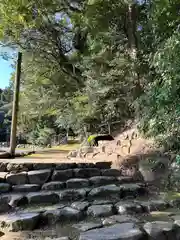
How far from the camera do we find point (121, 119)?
7.60 meters

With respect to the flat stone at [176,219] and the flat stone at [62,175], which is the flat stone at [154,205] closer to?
the flat stone at [176,219]

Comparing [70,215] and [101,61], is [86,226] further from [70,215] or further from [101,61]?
[101,61]

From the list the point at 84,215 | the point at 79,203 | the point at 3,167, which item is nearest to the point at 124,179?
the point at 79,203

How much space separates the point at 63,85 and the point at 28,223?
8.26 metres

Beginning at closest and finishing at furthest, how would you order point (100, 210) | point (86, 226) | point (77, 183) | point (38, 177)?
1. point (86, 226)
2. point (100, 210)
3. point (77, 183)
4. point (38, 177)

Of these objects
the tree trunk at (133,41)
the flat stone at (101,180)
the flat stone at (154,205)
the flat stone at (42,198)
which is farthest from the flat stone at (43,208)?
the tree trunk at (133,41)

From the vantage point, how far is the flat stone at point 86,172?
419 centimetres

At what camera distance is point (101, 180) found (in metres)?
3.98

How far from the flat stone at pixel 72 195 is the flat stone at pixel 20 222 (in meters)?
0.68

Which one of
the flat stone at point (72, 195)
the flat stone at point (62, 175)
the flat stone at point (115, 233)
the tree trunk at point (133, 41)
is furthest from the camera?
the tree trunk at point (133, 41)

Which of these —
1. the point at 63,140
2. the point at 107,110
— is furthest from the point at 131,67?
the point at 63,140

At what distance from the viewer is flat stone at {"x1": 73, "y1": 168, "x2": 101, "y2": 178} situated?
13.7 feet

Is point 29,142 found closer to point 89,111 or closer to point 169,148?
point 89,111

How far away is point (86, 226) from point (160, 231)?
708 millimetres
